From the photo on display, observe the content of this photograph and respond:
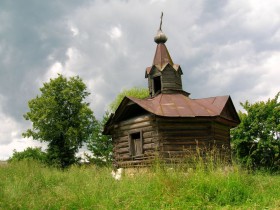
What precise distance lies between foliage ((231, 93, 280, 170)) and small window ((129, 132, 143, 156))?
9.41 metres

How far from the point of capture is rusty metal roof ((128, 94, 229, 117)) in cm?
1450

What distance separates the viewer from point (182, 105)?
1546 centimetres

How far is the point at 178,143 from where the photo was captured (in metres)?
14.3

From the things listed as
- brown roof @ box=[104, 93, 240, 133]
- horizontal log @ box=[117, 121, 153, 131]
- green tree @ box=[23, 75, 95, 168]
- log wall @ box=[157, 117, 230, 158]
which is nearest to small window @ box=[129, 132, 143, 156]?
horizontal log @ box=[117, 121, 153, 131]

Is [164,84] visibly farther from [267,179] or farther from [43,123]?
[43,123]

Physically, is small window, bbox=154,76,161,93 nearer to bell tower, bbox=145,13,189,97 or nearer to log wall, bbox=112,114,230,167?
bell tower, bbox=145,13,189,97

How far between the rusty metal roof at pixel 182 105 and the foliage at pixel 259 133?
7.01 m

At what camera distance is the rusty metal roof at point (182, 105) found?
14.5 metres

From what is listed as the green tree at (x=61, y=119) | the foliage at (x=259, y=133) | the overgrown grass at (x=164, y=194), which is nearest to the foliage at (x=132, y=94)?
the green tree at (x=61, y=119)

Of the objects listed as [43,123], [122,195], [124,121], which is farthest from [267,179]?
[43,123]

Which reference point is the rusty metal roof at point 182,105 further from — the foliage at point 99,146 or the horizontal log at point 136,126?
the foliage at point 99,146

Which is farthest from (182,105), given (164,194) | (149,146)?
(164,194)

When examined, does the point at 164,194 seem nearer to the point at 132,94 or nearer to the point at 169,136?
the point at 169,136

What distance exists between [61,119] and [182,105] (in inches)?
709
